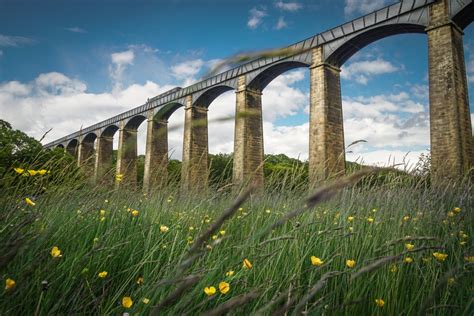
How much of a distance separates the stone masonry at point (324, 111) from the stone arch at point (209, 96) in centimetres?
775

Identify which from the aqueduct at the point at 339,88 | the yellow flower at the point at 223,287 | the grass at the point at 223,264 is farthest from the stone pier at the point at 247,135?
the yellow flower at the point at 223,287

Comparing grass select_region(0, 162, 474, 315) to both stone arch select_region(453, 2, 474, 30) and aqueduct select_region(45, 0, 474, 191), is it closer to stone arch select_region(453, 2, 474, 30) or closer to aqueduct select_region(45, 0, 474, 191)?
aqueduct select_region(45, 0, 474, 191)

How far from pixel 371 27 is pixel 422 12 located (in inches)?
82.0

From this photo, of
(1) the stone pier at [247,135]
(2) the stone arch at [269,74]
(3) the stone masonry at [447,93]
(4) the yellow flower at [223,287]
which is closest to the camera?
(4) the yellow flower at [223,287]

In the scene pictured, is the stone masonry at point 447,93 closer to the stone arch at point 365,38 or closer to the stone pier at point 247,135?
the stone arch at point 365,38

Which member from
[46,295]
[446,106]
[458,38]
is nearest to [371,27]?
[458,38]

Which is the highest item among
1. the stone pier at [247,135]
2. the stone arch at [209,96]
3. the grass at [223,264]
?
the stone arch at [209,96]

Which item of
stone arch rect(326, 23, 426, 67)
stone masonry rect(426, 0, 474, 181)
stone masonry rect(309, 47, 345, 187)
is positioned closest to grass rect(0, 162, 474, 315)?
stone masonry rect(426, 0, 474, 181)

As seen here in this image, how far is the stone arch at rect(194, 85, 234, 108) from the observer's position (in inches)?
924

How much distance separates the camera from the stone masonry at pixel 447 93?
12328 millimetres

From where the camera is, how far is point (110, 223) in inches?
103

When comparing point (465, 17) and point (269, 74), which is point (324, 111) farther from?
point (465, 17)

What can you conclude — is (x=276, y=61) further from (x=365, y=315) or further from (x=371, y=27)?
(x=365, y=315)

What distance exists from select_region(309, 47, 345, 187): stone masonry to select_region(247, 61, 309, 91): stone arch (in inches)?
59.1
